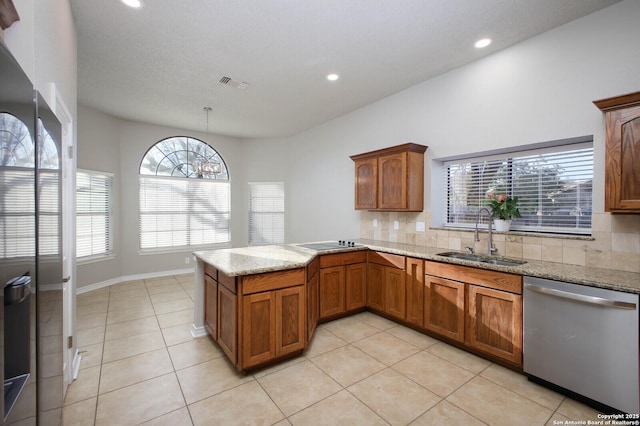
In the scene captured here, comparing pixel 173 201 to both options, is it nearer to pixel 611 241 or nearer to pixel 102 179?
pixel 102 179

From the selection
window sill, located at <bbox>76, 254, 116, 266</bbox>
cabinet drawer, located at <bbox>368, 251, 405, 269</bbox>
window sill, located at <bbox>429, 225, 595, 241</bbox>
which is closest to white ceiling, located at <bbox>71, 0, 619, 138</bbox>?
window sill, located at <bbox>429, 225, 595, 241</bbox>

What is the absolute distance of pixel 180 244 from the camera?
6168 mm

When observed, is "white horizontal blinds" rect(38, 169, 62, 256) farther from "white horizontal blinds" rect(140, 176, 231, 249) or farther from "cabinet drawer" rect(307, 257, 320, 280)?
"white horizontal blinds" rect(140, 176, 231, 249)

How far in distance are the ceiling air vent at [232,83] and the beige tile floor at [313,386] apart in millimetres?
3115

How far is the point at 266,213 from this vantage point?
676cm

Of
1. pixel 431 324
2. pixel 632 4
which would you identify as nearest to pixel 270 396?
pixel 431 324

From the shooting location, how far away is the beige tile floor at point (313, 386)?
76.4 inches

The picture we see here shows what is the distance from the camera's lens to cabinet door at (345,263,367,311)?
360 cm

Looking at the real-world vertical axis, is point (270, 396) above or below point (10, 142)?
below

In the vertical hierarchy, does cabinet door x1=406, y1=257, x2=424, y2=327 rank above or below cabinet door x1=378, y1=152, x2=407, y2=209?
below

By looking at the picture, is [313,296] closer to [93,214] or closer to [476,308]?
[476,308]

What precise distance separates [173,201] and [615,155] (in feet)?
21.7

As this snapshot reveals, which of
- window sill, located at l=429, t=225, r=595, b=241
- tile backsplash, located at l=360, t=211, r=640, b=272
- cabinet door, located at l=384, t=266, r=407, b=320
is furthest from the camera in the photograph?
cabinet door, located at l=384, t=266, r=407, b=320

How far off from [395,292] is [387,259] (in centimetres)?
40
